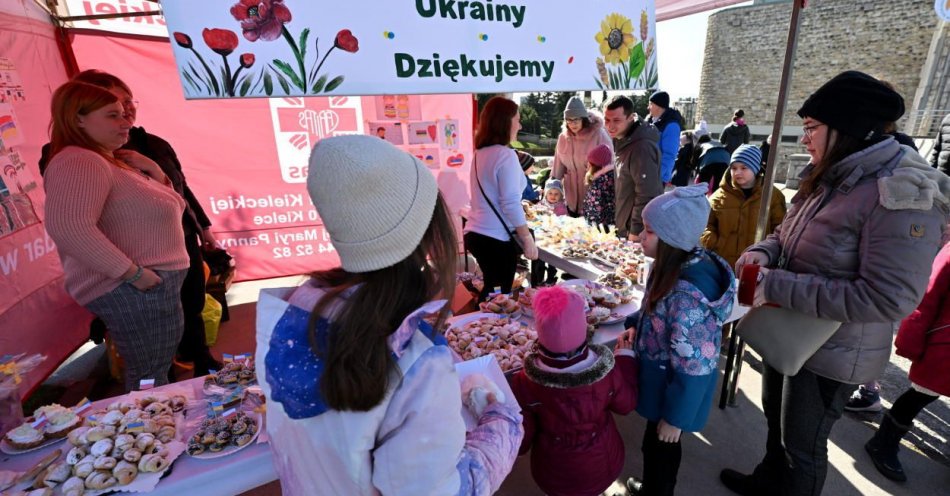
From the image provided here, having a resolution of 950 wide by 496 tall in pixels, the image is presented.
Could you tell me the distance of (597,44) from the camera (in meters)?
2.13

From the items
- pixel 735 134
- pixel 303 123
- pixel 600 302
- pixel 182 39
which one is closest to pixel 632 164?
pixel 600 302

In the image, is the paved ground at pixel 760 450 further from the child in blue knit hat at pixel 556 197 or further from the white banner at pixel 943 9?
the white banner at pixel 943 9

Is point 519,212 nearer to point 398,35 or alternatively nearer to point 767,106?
point 398,35

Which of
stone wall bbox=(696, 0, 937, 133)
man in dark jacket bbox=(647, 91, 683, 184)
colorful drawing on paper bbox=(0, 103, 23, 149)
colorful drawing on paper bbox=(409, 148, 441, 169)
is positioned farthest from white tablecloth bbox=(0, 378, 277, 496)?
stone wall bbox=(696, 0, 937, 133)

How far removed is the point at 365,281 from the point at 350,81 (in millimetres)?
1249

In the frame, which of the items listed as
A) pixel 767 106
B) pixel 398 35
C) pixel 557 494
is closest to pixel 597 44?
pixel 398 35

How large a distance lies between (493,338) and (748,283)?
3.67 ft

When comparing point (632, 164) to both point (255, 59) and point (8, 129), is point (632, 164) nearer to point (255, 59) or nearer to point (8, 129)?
point (255, 59)

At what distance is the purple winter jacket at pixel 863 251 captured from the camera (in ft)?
4.31

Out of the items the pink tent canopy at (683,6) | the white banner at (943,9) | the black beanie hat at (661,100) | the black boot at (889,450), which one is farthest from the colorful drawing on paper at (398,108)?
the white banner at (943,9)

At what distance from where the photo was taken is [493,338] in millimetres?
2074

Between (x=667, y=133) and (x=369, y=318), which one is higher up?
(x=667, y=133)

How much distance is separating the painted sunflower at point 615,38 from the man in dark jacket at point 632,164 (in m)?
1.21

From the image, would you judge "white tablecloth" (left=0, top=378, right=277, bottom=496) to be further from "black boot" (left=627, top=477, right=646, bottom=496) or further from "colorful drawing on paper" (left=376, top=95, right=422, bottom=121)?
"colorful drawing on paper" (left=376, top=95, right=422, bottom=121)
